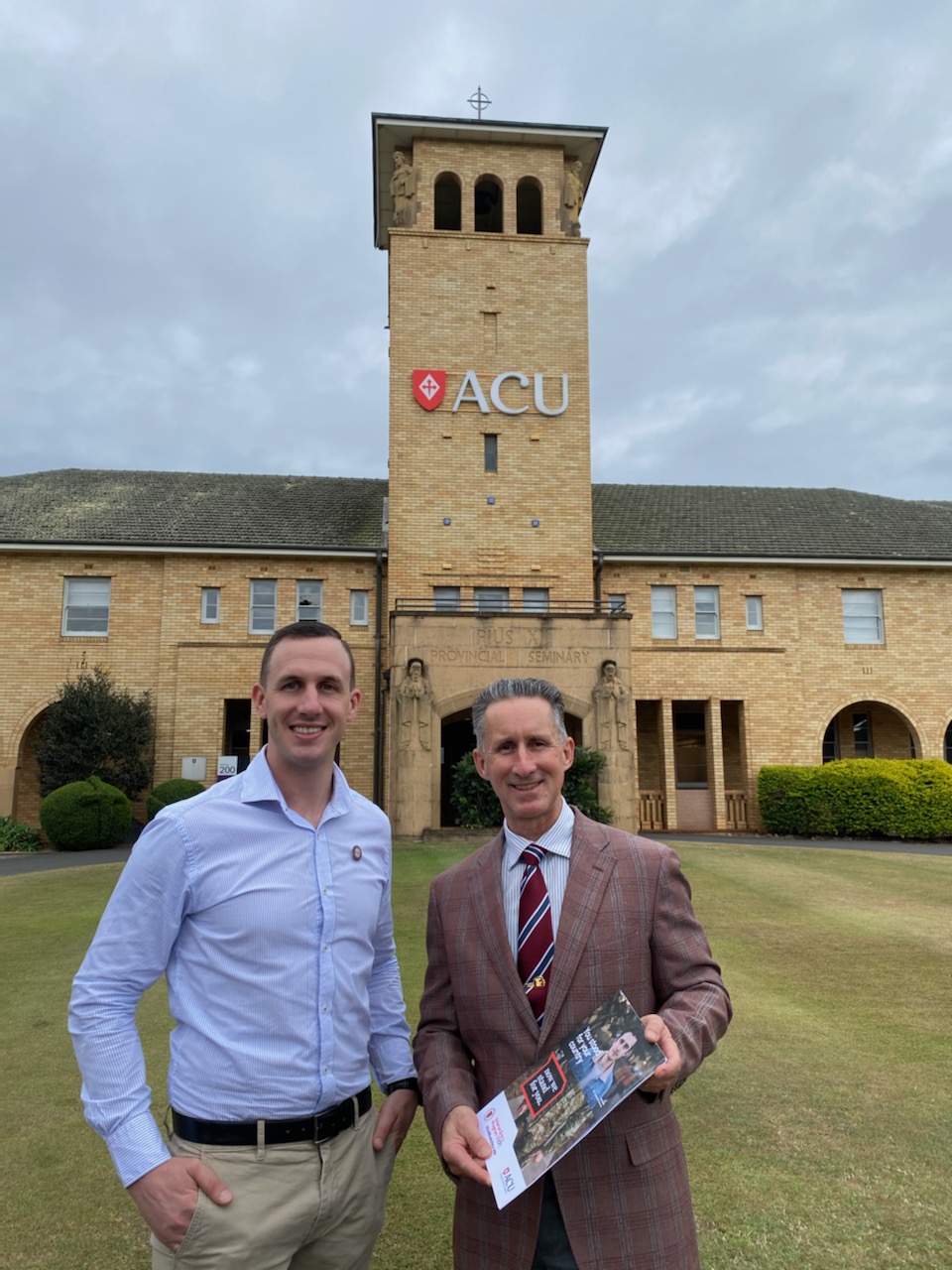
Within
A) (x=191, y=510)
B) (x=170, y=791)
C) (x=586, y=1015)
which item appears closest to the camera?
(x=586, y=1015)

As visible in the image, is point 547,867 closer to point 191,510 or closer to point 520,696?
point 520,696

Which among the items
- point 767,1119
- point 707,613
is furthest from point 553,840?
point 707,613

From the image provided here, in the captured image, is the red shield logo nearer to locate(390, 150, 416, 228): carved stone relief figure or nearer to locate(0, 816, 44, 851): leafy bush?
locate(390, 150, 416, 228): carved stone relief figure

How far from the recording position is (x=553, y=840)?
2.53 metres

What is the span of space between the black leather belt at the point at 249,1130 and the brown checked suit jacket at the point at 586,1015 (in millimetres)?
285

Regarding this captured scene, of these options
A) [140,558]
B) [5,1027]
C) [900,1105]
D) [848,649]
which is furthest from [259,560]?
[900,1105]

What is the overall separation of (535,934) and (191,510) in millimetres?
28055

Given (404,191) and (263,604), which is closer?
(404,191)

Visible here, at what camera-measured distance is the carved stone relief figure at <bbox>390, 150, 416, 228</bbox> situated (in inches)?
1022

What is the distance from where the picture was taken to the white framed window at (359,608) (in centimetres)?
2666

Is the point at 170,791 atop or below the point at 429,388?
below

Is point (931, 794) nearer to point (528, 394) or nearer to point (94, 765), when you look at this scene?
point (528, 394)

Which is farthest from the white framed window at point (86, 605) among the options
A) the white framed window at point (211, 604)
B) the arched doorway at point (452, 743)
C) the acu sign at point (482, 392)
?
the acu sign at point (482, 392)

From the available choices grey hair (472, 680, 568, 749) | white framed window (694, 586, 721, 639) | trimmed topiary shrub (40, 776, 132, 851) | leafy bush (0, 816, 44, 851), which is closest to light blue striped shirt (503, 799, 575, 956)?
grey hair (472, 680, 568, 749)
